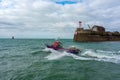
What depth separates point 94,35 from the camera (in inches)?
2391

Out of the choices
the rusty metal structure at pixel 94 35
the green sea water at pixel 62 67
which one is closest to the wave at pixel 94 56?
the green sea water at pixel 62 67

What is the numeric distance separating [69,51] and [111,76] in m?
11.8

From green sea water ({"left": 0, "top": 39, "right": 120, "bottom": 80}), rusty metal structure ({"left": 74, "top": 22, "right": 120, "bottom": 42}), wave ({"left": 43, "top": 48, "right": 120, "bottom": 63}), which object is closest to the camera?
green sea water ({"left": 0, "top": 39, "right": 120, "bottom": 80})

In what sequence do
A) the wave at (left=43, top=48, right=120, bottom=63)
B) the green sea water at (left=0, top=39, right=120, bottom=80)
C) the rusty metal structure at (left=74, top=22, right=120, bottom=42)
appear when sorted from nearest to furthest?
the green sea water at (left=0, top=39, right=120, bottom=80) < the wave at (left=43, top=48, right=120, bottom=63) < the rusty metal structure at (left=74, top=22, right=120, bottom=42)

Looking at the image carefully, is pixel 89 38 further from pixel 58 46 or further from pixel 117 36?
pixel 58 46

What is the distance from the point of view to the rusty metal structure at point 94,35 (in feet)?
192

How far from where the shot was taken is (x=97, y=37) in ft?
201

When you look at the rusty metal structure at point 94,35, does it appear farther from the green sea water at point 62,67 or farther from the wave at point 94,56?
the green sea water at point 62,67

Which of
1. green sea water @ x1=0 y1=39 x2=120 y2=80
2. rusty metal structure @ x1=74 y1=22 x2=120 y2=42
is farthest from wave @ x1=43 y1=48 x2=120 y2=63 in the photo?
rusty metal structure @ x1=74 y1=22 x2=120 y2=42

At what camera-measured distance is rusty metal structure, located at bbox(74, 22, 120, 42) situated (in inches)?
2309

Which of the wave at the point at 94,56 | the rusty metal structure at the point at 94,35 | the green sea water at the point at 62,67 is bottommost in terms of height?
the green sea water at the point at 62,67

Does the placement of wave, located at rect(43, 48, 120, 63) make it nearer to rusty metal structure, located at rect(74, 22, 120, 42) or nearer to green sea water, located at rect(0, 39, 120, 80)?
green sea water, located at rect(0, 39, 120, 80)

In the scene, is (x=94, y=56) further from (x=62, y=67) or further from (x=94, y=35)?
(x=94, y=35)

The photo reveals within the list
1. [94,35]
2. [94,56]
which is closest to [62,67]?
[94,56]
